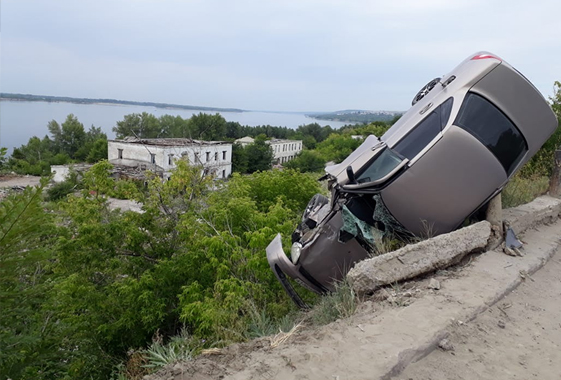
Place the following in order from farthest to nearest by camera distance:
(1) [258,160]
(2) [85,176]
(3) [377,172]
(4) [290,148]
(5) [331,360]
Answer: (4) [290,148] → (1) [258,160] → (2) [85,176] → (3) [377,172] → (5) [331,360]

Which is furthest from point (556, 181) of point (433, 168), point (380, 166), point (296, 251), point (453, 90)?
point (296, 251)

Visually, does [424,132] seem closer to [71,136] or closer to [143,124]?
[143,124]

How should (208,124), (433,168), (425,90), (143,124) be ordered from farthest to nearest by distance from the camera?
1. (143,124)
2. (208,124)
3. (425,90)
4. (433,168)

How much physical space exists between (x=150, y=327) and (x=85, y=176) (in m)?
5.44

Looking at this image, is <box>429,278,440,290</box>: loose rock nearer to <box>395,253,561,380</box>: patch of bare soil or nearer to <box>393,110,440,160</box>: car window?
<box>395,253,561,380</box>: patch of bare soil

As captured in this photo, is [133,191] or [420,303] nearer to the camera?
[420,303]

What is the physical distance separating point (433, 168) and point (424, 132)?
51 centimetres

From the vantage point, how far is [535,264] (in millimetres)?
4918

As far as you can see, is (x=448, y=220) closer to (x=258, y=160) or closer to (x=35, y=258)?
(x=35, y=258)

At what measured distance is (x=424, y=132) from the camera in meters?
4.93

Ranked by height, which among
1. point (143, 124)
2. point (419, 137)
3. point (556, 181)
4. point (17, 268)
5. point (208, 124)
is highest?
point (419, 137)

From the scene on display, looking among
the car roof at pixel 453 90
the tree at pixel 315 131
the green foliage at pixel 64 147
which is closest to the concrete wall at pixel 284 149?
the green foliage at pixel 64 147

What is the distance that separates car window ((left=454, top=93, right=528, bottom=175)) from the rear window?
0.17 meters

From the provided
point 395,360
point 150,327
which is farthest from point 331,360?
point 150,327
